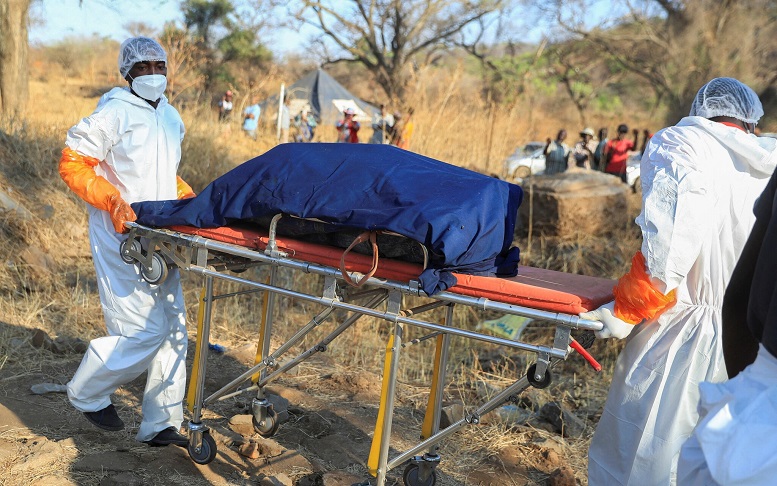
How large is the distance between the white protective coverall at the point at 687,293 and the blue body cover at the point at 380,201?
0.55 meters

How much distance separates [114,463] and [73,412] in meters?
0.76

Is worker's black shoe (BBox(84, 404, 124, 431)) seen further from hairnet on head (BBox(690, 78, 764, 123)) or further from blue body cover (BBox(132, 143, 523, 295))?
hairnet on head (BBox(690, 78, 764, 123))

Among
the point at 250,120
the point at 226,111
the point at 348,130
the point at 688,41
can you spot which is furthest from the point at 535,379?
the point at 688,41

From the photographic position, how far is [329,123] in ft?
43.8

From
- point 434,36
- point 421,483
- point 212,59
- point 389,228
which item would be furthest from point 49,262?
point 212,59

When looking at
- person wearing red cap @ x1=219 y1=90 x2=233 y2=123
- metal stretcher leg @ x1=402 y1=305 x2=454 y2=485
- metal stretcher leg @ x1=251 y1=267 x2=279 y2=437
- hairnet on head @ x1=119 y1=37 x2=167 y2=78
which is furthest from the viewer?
person wearing red cap @ x1=219 y1=90 x2=233 y2=123

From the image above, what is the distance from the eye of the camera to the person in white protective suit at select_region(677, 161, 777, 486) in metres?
1.63

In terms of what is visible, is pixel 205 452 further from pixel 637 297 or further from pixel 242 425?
pixel 637 297

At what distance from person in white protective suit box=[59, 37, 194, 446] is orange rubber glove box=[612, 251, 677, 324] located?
2170mm

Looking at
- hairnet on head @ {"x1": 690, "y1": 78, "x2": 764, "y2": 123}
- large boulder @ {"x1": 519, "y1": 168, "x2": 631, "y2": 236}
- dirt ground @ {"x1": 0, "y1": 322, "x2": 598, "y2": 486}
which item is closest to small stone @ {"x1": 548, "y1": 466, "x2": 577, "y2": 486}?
dirt ground @ {"x1": 0, "y1": 322, "x2": 598, "y2": 486}

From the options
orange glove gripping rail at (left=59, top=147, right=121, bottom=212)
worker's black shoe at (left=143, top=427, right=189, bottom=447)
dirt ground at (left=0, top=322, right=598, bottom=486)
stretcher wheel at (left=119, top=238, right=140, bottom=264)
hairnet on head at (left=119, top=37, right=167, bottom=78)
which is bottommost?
dirt ground at (left=0, top=322, right=598, bottom=486)

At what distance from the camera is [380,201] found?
116 inches

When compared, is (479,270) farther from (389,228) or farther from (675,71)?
(675,71)

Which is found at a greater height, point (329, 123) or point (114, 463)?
point (329, 123)
